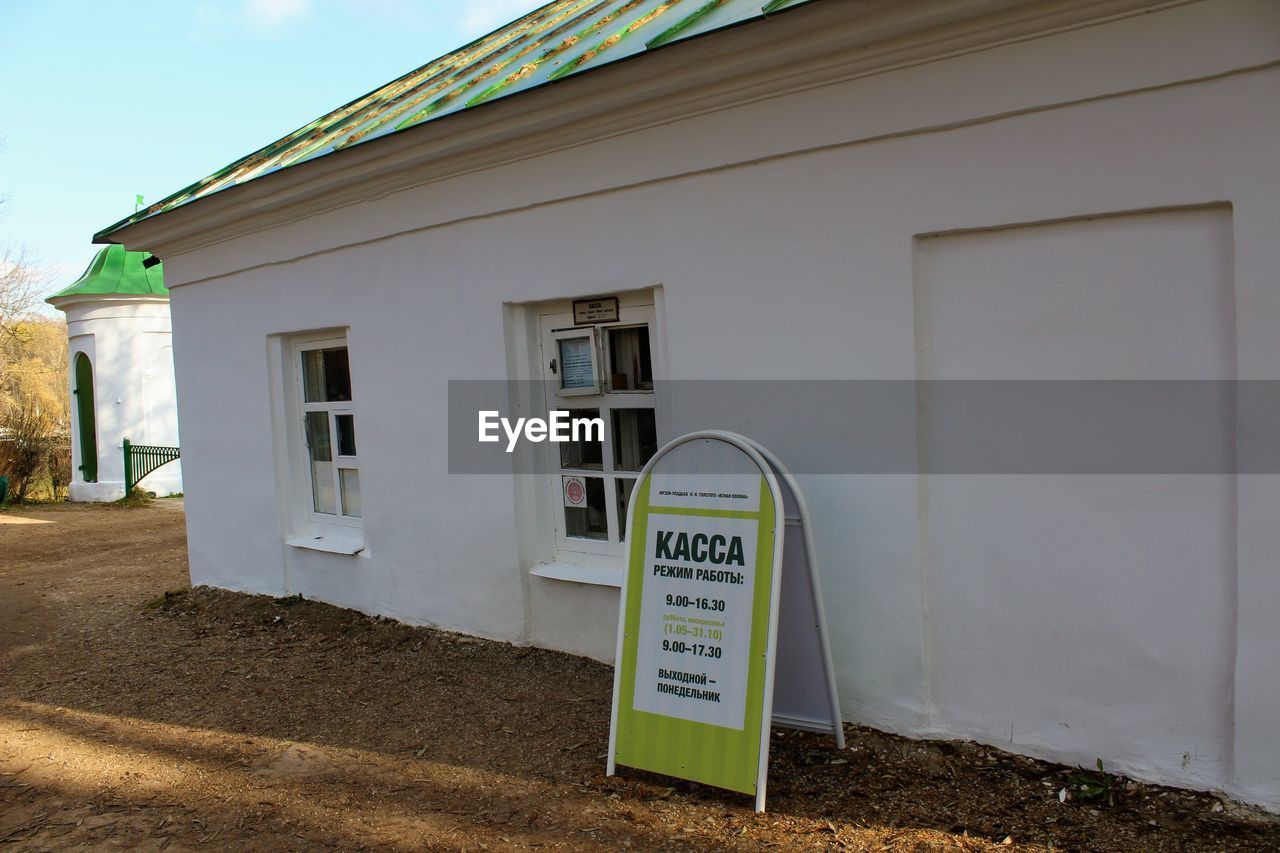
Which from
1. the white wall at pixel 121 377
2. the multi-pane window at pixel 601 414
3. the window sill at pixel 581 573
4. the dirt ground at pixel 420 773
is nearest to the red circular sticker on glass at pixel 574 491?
the multi-pane window at pixel 601 414

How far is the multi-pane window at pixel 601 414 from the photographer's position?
5219 mm

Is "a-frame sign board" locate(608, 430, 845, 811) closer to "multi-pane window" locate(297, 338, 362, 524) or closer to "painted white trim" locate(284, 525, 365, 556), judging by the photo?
"painted white trim" locate(284, 525, 365, 556)

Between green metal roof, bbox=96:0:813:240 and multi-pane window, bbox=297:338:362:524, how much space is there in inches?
53.6

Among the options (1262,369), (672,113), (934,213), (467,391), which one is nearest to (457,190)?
(467,391)

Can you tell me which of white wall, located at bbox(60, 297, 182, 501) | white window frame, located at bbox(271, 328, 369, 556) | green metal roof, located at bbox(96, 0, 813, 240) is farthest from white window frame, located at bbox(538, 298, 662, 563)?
white wall, located at bbox(60, 297, 182, 501)

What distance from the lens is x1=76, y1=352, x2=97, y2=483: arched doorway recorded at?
16750 mm

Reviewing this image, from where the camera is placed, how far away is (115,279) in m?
16.5

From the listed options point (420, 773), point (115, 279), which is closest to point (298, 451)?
point (420, 773)

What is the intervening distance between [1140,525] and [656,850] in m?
2.15

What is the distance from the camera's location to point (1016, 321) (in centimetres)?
376

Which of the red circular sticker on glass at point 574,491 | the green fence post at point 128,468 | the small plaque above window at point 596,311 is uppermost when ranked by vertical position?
the small plaque above window at point 596,311

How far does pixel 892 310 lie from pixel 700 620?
152 cm

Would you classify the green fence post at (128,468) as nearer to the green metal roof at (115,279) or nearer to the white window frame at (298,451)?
the green metal roof at (115,279)

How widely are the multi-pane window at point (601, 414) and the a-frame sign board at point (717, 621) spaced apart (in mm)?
1192
